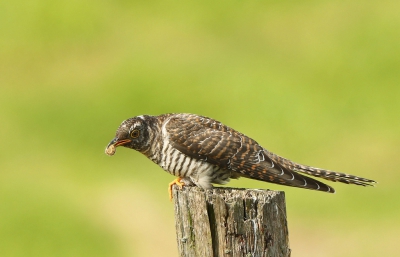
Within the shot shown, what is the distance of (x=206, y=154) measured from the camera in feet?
23.0

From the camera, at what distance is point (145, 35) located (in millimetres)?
20469

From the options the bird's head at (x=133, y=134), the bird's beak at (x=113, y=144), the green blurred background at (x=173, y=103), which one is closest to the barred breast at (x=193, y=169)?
the bird's head at (x=133, y=134)

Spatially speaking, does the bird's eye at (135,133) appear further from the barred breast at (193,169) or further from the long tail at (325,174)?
the long tail at (325,174)

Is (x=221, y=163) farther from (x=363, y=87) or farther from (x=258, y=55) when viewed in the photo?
(x=258, y=55)

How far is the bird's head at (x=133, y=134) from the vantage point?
288 inches

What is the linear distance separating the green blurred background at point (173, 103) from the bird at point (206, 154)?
550cm

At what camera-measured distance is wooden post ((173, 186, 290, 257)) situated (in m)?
5.07

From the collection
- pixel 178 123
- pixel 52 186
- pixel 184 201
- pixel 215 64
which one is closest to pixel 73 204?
pixel 52 186

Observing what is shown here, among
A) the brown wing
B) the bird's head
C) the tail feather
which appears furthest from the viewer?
the bird's head

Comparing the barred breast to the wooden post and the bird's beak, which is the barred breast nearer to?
the bird's beak

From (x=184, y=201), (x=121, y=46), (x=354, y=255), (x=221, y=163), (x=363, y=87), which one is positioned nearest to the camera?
(x=184, y=201)

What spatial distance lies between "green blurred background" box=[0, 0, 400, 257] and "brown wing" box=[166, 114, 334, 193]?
558 centimetres

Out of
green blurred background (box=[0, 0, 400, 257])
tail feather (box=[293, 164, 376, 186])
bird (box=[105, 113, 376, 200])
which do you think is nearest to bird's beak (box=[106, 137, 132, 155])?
bird (box=[105, 113, 376, 200])

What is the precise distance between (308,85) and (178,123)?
10.8 m
